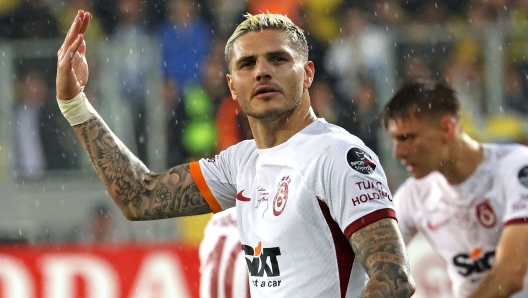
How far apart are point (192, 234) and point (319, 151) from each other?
442 cm

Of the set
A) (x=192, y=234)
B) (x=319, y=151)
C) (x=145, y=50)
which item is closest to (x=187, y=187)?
(x=319, y=151)

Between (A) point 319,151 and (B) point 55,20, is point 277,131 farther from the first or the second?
(B) point 55,20

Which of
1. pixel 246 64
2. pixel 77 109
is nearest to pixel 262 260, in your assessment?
pixel 246 64

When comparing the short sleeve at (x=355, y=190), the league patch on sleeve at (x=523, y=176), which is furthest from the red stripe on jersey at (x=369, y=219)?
the league patch on sleeve at (x=523, y=176)

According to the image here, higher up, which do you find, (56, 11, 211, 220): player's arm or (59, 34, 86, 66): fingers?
(59, 34, 86, 66): fingers

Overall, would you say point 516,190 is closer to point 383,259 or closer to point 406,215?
point 406,215

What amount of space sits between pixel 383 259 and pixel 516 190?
213cm

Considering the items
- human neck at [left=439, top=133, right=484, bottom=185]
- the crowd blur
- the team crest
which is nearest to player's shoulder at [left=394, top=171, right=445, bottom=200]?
human neck at [left=439, top=133, right=484, bottom=185]

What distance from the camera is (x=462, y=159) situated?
5062mm

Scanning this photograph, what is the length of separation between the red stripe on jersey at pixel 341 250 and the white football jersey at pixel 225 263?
4.87 feet

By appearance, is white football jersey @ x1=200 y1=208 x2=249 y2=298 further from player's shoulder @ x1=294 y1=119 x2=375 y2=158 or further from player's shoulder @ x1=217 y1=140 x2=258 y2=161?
player's shoulder @ x1=294 y1=119 x2=375 y2=158

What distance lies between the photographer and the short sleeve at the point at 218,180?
3791mm

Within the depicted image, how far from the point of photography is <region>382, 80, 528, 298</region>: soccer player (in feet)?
16.0

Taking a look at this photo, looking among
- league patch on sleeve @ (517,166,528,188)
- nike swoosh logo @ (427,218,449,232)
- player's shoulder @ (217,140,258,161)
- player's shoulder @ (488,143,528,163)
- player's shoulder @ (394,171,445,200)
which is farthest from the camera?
player's shoulder @ (394,171,445,200)
